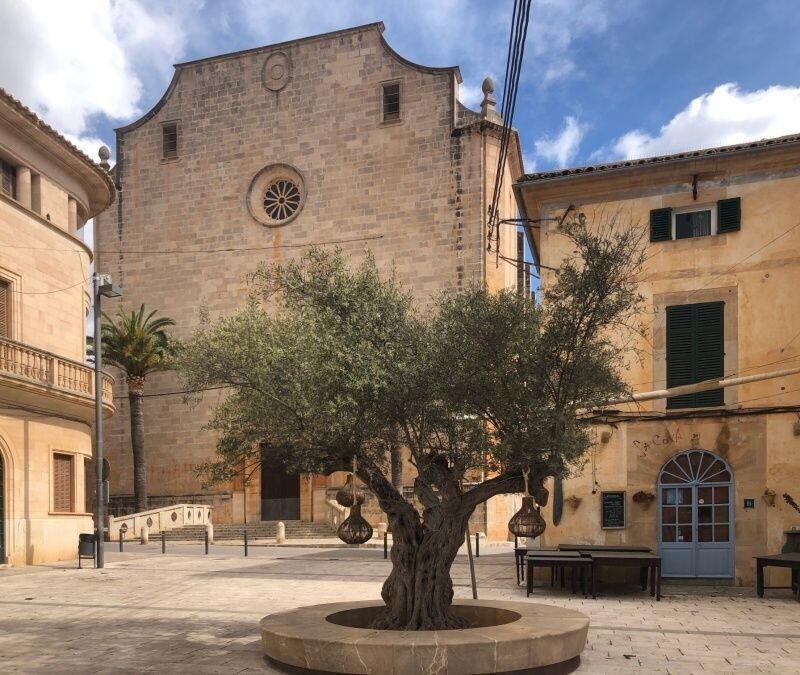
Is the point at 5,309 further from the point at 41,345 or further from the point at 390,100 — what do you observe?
the point at 390,100

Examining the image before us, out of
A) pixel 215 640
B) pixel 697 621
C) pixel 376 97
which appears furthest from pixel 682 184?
pixel 376 97

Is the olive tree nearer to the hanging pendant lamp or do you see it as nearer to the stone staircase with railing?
the hanging pendant lamp

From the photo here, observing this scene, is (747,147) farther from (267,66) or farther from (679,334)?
(267,66)

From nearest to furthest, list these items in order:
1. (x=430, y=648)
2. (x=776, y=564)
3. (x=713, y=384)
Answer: (x=430, y=648), (x=776, y=564), (x=713, y=384)

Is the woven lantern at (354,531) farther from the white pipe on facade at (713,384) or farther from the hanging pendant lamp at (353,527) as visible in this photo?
the white pipe on facade at (713,384)

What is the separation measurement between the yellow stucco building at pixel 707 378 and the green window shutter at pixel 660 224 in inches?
1.1

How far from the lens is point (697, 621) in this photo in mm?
12938

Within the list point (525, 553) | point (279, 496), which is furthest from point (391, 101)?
point (525, 553)

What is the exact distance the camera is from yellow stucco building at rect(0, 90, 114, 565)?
22.6 metres

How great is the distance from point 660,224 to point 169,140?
1157 inches

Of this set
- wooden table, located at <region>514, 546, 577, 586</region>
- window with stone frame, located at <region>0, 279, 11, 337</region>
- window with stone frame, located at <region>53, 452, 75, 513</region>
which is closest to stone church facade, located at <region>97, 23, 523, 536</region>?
window with stone frame, located at <region>53, 452, 75, 513</region>

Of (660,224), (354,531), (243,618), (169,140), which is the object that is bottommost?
(243,618)

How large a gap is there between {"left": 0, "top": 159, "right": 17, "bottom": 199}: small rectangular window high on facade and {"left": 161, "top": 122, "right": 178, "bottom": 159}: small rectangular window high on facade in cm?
1814

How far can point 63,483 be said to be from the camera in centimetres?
2533
